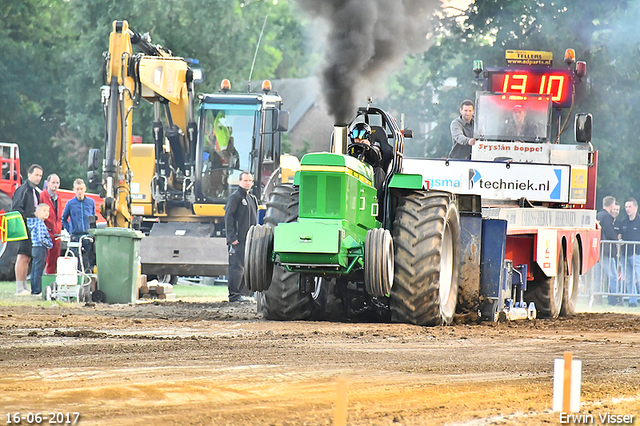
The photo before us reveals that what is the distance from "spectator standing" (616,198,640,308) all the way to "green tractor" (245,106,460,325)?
973 centimetres

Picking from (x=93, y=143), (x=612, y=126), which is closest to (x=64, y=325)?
(x=612, y=126)

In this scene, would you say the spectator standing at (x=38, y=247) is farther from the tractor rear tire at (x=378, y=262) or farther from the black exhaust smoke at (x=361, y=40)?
the tractor rear tire at (x=378, y=262)

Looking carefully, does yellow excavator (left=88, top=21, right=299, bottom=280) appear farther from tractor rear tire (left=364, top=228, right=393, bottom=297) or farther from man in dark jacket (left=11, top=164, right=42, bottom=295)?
tractor rear tire (left=364, top=228, right=393, bottom=297)

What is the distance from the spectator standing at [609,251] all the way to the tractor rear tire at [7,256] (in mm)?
11936

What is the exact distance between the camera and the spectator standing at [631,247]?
2108 centimetres

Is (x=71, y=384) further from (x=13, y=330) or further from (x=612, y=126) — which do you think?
(x=612, y=126)

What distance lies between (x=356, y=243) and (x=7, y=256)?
14.0 m

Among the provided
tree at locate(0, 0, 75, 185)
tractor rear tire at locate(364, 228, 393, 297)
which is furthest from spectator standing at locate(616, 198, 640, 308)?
tree at locate(0, 0, 75, 185)

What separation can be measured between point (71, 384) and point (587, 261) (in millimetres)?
11200

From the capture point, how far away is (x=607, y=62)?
1166 inches

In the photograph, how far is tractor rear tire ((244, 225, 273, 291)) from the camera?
11109mm

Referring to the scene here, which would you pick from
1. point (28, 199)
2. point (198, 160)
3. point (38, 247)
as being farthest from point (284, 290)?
point (198, 160)

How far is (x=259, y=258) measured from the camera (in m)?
11.1

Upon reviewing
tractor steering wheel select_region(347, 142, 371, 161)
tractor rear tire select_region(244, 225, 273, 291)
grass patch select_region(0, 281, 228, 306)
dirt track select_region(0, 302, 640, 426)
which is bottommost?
grass patch select_region(0, 281, 228, 306)
